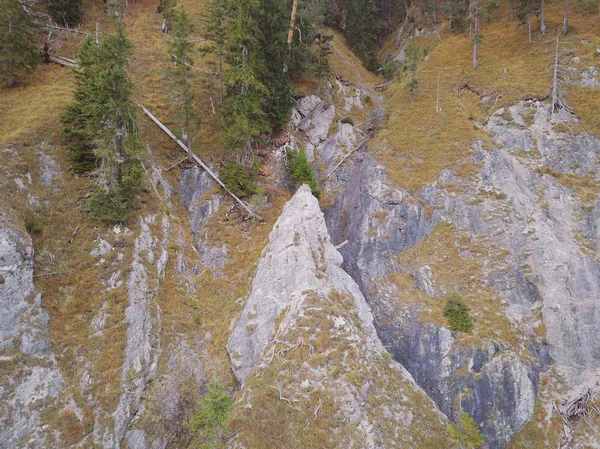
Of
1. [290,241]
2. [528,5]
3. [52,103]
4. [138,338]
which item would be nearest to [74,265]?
[138,338]

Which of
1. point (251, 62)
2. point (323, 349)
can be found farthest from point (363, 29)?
point (323, 349)

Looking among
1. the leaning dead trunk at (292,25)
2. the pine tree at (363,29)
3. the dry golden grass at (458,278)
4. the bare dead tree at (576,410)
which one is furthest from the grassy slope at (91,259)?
the pine tree at (363,29)

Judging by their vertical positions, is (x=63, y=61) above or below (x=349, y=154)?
above

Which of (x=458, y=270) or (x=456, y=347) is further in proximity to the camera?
(x=458, y=270)

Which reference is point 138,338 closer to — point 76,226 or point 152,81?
point 76,226

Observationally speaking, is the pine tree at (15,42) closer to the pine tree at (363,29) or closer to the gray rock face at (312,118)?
the gray rock face at (312,118)

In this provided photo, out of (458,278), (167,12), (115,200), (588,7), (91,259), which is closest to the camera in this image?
(91,259)

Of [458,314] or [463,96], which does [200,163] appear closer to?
[458,314]

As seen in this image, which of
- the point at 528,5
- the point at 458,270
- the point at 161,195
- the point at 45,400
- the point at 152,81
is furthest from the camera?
the point at 528,5
